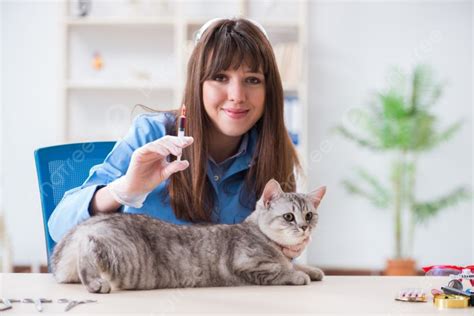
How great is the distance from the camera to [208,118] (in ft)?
6.02

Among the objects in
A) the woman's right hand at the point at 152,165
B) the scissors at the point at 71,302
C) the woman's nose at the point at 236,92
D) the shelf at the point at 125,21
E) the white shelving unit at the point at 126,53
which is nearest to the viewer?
the scissors at the point at 71,302

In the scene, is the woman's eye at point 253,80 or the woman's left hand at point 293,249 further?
the woman's eye at point 253,80

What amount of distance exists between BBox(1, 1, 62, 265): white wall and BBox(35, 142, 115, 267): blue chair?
295cm

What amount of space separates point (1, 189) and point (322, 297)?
396cm

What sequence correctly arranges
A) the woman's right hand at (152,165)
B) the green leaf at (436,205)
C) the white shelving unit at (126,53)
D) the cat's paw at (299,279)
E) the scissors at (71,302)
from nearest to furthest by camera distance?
the scissors at (71,302), the woman's right hand at (152,165), the cat's paw at (299,279), the green leaf at (436,205), the white shelving unit at (126,53)

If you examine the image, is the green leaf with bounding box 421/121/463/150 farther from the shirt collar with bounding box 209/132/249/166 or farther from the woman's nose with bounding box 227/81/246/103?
the woman's nose with bounding box 227/81/246/103

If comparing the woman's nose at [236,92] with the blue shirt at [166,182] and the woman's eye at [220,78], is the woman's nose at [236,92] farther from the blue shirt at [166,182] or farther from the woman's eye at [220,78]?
the blue shirt at [166,182]

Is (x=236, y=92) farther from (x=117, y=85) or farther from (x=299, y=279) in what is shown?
(x=117, y=85)

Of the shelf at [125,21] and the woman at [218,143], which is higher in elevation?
the shelf at [125,21]

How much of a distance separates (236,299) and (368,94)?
380 centimetres

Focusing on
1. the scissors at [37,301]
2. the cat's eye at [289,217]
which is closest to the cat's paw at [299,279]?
the cat's eye at [289,217]

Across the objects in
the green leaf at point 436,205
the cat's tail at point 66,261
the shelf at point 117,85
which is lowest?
the green leaf at point 436,205

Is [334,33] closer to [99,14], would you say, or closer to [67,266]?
[99,14]

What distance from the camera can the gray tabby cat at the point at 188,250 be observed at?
1336 mm
